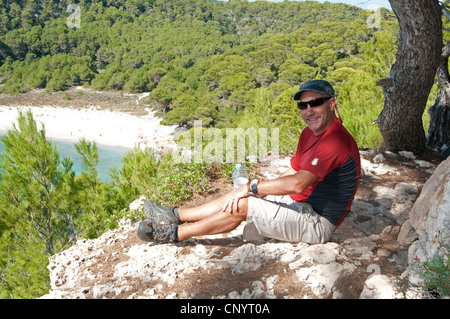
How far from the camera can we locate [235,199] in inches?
90.3

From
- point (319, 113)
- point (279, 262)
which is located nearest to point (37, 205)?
point (279, 262)

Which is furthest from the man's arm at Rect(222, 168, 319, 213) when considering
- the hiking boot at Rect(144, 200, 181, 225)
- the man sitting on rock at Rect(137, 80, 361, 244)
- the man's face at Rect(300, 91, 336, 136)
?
the hiking boot at Rect(144, 200, 181, 225)

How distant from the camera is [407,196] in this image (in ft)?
10.5

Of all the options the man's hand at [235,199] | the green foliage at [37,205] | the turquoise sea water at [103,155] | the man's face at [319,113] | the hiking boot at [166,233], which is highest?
the man's face at [319,113]

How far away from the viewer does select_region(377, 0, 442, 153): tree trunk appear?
11.8 feet

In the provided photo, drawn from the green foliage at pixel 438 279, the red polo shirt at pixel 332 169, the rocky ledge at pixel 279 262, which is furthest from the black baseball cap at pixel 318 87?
the green foliage at pixel 438 279

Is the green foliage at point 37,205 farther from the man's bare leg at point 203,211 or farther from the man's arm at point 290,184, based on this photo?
the man's arm at point 290,184

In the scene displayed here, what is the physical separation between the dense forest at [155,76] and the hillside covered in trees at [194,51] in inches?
6.4

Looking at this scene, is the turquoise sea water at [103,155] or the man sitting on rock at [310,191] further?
the turquoise sea water at [103,155]

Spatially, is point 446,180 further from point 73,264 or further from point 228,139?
point 228,139

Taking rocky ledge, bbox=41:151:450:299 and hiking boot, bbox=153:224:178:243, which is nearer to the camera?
rocky ledge, bbox=41:151:450:299

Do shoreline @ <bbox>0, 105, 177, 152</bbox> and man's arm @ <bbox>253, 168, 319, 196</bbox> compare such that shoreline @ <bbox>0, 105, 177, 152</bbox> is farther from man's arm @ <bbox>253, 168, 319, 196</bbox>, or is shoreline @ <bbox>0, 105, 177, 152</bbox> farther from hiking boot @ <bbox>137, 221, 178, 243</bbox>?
man's arm @ <bbox>253, 168, 319, 196</bbox>

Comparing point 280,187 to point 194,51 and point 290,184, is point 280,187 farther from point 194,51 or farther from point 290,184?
point 194,51

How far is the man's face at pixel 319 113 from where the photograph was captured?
2.29 metres
